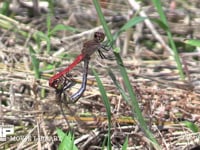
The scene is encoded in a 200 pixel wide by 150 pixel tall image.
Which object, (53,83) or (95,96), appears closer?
(53,83)

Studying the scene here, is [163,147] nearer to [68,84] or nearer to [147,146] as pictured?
[147,146]

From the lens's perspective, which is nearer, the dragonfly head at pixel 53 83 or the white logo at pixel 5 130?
the dragonfly head at pixel 53 83

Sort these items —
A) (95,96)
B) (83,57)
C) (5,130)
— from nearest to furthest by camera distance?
(83,57) < (5,130) < (95,96)

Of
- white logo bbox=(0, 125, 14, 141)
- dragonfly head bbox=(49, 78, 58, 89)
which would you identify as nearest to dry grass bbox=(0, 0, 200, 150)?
white logo bbox=(0, 125, 14, 141)

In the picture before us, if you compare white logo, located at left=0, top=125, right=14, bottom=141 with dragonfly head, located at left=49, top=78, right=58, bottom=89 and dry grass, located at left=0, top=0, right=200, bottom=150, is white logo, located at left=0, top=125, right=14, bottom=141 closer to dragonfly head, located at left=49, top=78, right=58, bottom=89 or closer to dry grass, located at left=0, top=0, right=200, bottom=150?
dry grass, located at left=0, top=0, right=200, bottom=150

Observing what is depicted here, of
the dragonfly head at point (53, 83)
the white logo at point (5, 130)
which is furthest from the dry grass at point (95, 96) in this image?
the dragonfly head at point (53, 83)

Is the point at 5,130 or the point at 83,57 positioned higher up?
the point at 83,57

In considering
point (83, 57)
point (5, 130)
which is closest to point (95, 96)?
point (5, 130)

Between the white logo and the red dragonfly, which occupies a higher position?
the red dragonfly

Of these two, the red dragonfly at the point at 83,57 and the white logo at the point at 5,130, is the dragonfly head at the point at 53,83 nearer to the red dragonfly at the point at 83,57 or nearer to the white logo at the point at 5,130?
the red dragonfly at the point at 83,57

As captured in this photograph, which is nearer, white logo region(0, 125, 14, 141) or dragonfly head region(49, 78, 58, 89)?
dragonfly head region(49, 78, 58, 89)

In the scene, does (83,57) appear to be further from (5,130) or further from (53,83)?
(5,130)

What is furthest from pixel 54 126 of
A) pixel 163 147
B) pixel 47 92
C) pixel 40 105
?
pixel 163 147
